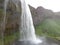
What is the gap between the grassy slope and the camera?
16028 millimetres

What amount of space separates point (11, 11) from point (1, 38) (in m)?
2.11

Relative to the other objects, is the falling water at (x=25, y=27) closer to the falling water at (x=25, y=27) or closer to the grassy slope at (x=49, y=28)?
the falling water at (x=25, y=27)

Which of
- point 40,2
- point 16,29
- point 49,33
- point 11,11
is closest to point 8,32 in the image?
point 16,29

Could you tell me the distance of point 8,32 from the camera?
12352 mm

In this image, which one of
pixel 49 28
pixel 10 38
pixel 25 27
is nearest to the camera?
pixel 10 38

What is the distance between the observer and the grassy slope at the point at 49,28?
16028 millimetres

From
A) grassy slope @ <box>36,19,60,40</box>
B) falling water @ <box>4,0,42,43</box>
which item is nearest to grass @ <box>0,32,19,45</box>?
falling water @ <box>4,0,42,43</box>

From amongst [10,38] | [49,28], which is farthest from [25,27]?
[49,28]

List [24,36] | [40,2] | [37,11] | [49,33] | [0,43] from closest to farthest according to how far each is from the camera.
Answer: [0,43], [24,36], [49,33], [37,11], [40,2]

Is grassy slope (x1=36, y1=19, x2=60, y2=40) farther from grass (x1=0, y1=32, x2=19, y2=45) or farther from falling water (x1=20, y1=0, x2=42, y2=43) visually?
grass (x1=0, y1=32, x2=19, y2=45)

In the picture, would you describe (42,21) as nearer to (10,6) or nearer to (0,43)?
(10,6)

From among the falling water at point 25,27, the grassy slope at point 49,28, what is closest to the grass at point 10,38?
the falling water at point 25,27

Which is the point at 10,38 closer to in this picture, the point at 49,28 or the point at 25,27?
the point at 25,27

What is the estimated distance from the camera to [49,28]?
1684cm
